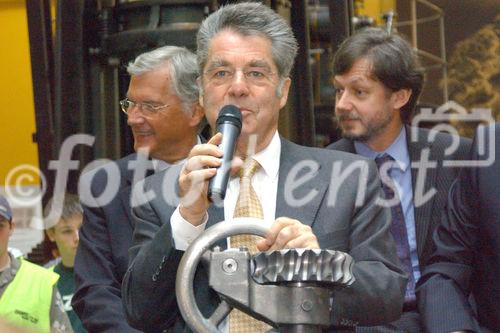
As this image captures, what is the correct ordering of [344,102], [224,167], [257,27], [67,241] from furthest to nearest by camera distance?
1. [67,241]
2. [344,102]
3. [257,27]
4. [224,167]

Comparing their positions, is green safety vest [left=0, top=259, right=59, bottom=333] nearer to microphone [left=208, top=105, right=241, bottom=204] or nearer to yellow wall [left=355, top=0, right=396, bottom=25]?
Result: microphone [left=208, top=105, right=241, bottom=204]

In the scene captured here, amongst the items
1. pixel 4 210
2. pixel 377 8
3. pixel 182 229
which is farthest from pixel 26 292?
pixel 377 8

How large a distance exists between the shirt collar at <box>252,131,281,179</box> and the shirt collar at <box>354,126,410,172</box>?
110cm

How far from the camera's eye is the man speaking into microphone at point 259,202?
2705 millimetres

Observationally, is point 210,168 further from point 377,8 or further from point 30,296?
point 377,8

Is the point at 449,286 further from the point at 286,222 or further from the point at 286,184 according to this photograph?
the point at 286,222

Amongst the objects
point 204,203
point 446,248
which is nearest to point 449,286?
point 446,248

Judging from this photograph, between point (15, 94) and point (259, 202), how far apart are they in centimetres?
657

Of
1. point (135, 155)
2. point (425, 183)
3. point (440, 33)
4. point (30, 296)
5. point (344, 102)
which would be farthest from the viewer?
point (440, 33)

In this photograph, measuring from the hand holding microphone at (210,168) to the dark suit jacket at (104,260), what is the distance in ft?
4.42

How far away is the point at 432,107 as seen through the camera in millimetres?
7531

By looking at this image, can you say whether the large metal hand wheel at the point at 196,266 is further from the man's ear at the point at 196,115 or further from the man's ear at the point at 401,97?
the man's ear at the point at 401,97

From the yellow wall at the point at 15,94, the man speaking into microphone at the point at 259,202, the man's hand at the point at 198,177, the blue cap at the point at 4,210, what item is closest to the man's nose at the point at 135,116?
the man speaking into microphone at the point at 259,202

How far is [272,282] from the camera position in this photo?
6.06ft
